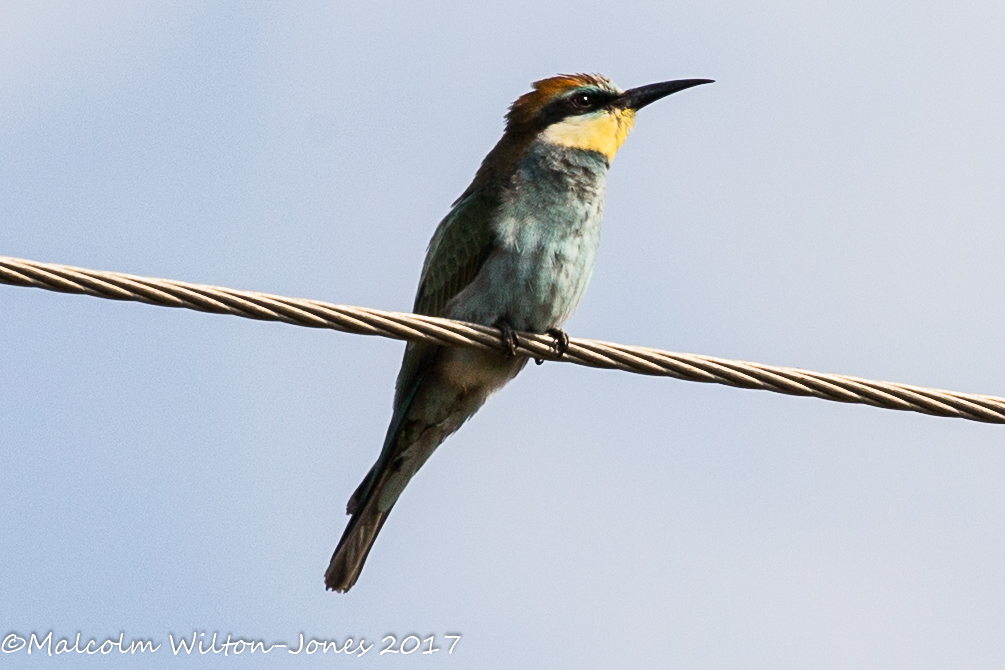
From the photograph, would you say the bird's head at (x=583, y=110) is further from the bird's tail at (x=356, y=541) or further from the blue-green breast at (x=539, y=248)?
the bird's tail at (x=356, y=541)

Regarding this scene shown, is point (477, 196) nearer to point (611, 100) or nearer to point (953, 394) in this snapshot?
point (611, 100)

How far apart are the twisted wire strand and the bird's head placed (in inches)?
71.9

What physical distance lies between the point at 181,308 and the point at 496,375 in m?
2.00

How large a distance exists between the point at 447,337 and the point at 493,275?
1281mm

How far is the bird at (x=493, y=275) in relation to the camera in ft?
15.8

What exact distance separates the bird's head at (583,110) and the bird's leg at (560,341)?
3.30 feet

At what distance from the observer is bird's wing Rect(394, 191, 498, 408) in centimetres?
495

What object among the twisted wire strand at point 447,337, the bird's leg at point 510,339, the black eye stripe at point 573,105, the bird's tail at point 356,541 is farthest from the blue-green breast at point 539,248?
the twisted wire strand at point 447,337

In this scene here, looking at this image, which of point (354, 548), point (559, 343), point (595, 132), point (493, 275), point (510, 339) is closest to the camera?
point (559, 343)

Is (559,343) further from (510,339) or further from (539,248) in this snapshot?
(539,248)

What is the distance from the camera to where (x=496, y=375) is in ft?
16.3

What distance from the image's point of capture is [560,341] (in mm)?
4031

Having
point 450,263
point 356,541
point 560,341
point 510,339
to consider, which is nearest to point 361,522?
point 356,541

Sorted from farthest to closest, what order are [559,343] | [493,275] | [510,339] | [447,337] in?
[493,275], [510,339], [559,343], [447,337]
